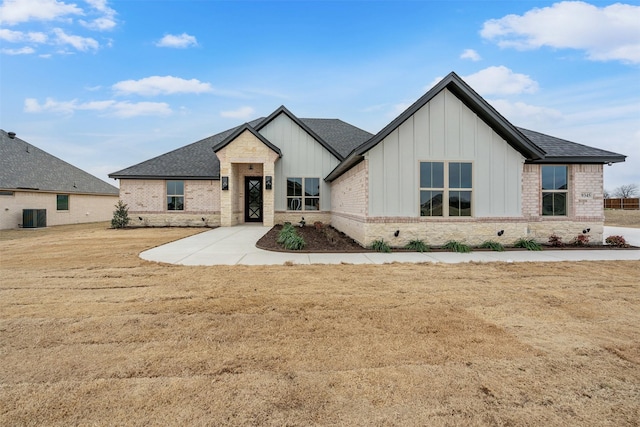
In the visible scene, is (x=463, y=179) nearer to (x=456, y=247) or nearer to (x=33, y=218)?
(x=456, y=247)

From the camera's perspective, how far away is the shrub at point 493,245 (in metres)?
9.35

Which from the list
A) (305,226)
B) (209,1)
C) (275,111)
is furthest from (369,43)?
(305,226)

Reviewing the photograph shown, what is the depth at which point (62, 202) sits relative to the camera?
21.7 m

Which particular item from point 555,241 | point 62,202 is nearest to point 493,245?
point 555,241

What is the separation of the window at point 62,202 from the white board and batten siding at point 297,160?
1740 centimetres

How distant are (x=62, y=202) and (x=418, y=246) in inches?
1042

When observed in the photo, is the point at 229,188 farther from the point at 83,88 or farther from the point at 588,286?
the point at 588,286

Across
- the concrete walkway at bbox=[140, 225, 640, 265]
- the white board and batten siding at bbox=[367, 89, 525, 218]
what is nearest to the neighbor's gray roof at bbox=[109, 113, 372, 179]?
the white board and batten siding at bbox=[367, 89, 525, 218]

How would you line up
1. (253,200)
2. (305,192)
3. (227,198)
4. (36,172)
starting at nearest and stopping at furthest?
(227,198)
(305,192)
(253,200)
(36,172)

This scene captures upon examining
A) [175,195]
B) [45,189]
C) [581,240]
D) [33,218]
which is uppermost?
[45,189]

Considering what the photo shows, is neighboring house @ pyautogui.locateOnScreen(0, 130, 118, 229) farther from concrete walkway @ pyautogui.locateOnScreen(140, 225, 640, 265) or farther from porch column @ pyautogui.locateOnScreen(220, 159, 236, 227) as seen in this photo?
concrete walkway @ pyautogui.locateOnScreen(140, 225, 640, 265)

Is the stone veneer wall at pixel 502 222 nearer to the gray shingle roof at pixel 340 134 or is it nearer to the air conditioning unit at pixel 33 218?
the gray shingle roof at pixel 340 134

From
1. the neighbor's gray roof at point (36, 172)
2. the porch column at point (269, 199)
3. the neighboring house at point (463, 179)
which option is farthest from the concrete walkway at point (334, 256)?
the neighbor's gray roof at point (36, 172)

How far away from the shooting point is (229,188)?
626 inches
